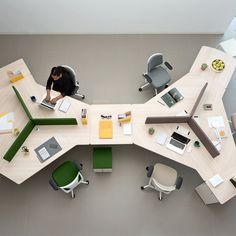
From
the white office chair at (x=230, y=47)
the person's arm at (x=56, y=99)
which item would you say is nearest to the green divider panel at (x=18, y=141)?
the person's arm at (x=56, y=99)

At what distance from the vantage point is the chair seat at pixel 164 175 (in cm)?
392

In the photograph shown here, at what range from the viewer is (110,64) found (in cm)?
515

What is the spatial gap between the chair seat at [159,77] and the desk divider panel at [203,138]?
1100 mm

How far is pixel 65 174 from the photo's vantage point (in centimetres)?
394

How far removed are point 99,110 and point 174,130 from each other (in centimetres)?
127

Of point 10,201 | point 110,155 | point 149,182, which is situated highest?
point 110,155

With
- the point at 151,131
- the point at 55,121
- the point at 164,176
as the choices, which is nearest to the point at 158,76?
the point at 151,131

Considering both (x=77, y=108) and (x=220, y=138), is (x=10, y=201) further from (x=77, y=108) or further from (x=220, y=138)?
(x=220, y=138)

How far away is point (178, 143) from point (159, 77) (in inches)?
58.6

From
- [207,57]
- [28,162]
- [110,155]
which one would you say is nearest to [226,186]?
[110,155]

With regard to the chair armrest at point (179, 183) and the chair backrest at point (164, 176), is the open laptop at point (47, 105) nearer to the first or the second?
the chair backrest at point (164, 176)

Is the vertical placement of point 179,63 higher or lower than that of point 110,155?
higher

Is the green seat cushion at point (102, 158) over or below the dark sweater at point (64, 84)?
below

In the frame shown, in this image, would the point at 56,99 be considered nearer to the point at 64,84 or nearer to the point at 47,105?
the point at 47,105
